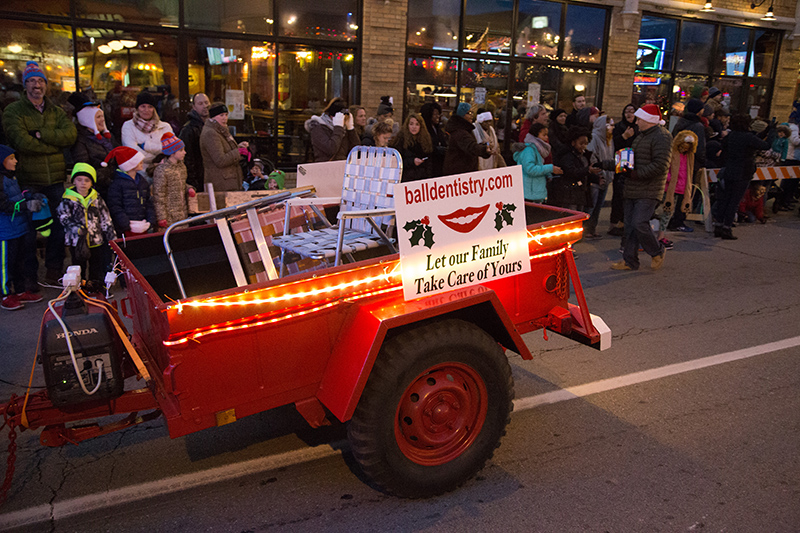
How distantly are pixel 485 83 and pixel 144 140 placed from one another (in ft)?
25.9

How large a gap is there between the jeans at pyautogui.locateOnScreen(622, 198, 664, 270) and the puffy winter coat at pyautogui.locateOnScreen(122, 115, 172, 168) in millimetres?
5781

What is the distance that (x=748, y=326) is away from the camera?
6102 millimetres

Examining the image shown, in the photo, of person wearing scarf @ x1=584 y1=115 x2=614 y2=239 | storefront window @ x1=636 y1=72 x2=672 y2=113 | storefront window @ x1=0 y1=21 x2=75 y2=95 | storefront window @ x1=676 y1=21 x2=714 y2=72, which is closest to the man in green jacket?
storefront window @ x1=0 y1=21 x2=75 y2=95

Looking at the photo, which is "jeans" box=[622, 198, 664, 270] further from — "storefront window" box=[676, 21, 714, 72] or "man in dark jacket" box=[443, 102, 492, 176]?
"storefront window" box=[676, 21, 714, 72]

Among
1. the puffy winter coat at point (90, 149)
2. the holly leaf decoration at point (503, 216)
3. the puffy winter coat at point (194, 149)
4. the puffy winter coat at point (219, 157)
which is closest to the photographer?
the holly leaf decoration at point (503, 216)

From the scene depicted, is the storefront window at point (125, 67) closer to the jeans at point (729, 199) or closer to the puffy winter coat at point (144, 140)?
the puffy winter coat at point (144, 140)

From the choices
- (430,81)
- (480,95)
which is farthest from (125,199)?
(480,95)

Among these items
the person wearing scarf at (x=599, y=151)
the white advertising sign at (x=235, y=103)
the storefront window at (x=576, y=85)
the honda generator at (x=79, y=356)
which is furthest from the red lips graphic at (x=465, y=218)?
the storefront window at (x=576, y=85)

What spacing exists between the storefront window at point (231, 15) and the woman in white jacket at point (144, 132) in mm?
3529

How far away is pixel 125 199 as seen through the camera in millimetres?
6539

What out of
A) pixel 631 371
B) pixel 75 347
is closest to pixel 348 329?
pixel 75 347

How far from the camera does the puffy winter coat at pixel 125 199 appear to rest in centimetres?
652

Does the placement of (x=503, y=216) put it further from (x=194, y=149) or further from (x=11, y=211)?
(x=194, y=149)

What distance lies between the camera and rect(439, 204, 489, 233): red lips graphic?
3312 millimetres
